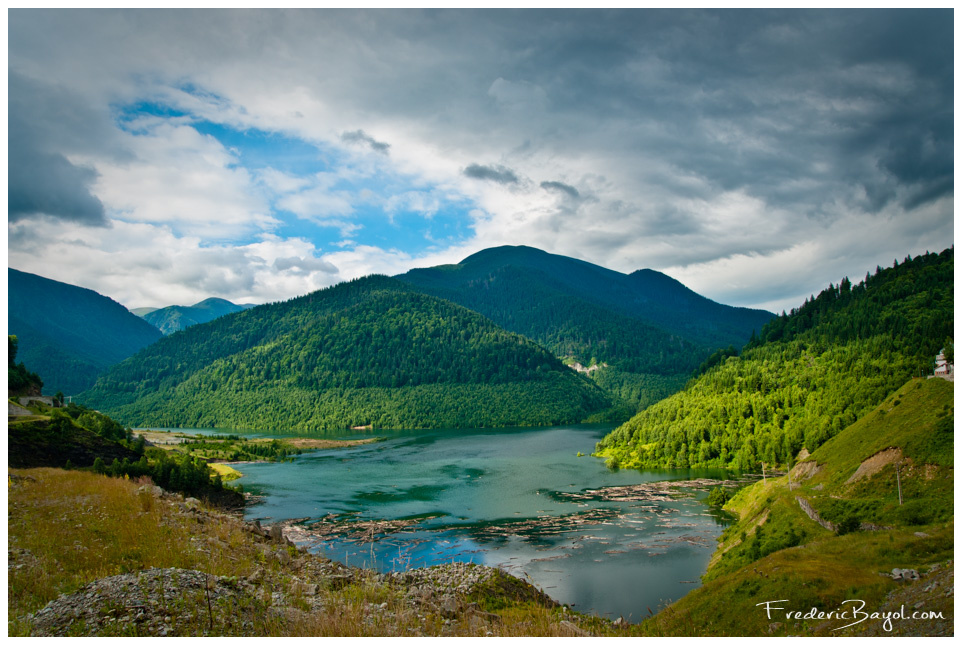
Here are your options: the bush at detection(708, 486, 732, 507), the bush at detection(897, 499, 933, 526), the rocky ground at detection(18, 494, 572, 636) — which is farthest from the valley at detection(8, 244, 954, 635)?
the rocky ground at detection(18, 494, 572, 636)

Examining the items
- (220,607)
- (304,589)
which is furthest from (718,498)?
(220,607)

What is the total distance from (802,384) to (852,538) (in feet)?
214

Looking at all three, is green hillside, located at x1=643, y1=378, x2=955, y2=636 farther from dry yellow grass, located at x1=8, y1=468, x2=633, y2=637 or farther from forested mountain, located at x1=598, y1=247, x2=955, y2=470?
forested mountain, located at x1=598, y1=247, x2=955, y2=470

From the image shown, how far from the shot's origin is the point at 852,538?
2492 centimetres

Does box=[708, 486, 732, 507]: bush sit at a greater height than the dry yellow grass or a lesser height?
lesser

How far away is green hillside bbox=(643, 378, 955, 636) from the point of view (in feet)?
54.5

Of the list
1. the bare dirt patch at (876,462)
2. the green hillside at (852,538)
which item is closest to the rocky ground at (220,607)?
the green hillside at (852,538)

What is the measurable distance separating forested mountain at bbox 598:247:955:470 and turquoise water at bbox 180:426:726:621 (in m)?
8.66

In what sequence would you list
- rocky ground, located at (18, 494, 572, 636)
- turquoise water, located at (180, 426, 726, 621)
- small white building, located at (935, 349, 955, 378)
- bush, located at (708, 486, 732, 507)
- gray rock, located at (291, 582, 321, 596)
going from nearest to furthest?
rocky ground, located at (18, 494, 572, 636) < gray rock, located at (291, 582, 321, 596) < turquoise water, located at (180, 426, 726, 621) < small white building, located at (935, 349, 955, 378) < bush, located at (708, 486, 732, 507)

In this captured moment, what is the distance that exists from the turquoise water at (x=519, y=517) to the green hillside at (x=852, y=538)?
424 centimetres

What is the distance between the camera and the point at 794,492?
122 ft

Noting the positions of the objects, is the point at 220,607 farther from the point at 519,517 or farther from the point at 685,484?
the point at 685,484

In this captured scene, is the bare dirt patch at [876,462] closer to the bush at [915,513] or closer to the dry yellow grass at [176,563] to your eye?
the bush at [915,513]

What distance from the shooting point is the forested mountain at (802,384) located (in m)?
69.6
